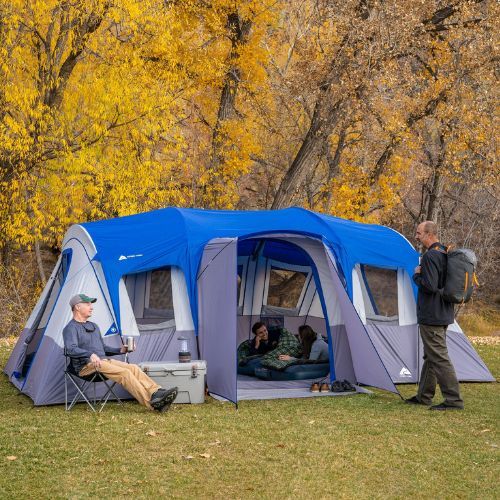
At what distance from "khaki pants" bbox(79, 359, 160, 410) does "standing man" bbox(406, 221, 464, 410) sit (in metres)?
2.74

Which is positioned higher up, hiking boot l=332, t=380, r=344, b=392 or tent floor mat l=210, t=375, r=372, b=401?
hiking boot l=332, t=380, r=344, b=392

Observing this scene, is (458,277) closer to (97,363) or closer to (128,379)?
(128,379)

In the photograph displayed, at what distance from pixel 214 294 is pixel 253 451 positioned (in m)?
3.09

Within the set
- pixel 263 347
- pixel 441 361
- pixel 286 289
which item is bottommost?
pixel 263 347

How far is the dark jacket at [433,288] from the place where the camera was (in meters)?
8.50

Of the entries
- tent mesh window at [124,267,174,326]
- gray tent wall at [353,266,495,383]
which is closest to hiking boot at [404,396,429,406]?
gray tent wall at [353,266,495,383]

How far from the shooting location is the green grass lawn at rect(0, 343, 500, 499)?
5.82 metres

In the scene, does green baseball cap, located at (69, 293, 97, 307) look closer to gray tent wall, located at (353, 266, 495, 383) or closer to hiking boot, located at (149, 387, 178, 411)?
hiking boot, located at (149, 387, 178, 411)

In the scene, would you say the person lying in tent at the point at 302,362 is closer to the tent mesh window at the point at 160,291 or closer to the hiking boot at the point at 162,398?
the tent mesh window at the point at 160,291

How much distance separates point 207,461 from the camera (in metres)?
6.48

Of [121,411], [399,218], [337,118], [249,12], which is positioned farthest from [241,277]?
[399,218]

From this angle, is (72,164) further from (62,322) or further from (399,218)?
(399,218)

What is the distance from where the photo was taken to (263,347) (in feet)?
38.3

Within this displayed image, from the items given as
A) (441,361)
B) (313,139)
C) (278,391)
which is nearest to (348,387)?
(278,391)
